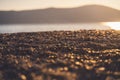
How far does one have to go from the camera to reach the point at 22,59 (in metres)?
20.4

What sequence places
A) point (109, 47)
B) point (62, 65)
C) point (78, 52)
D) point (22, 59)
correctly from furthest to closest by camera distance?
point (109, 47)
point (78, 52)
point (22, 59)
point (62, 65)

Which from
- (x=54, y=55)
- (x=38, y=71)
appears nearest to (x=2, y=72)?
(x=38, y=71)

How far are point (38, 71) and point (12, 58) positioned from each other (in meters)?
5.09

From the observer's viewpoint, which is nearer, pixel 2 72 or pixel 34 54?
pixel 2 72

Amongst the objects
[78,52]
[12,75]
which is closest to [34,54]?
[78,52]

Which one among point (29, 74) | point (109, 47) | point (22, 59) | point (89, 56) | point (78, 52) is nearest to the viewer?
point (29, 74)

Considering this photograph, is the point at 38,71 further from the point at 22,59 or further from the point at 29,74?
the point at 22,59

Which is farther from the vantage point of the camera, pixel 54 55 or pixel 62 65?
pixel 54 55

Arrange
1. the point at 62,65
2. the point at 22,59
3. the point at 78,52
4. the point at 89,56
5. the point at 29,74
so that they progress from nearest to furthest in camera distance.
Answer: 1. the point at 29,74
2. the point at 62,65
3. the point at 22,59
4. the point at 89,56
5. the point at 78,52

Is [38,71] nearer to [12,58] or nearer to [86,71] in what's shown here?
[86,71]

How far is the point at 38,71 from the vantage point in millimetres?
16375

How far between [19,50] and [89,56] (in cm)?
590

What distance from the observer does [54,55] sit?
22.1 m

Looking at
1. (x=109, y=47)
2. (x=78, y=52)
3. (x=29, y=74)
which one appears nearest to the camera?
(x=29, y=74)
